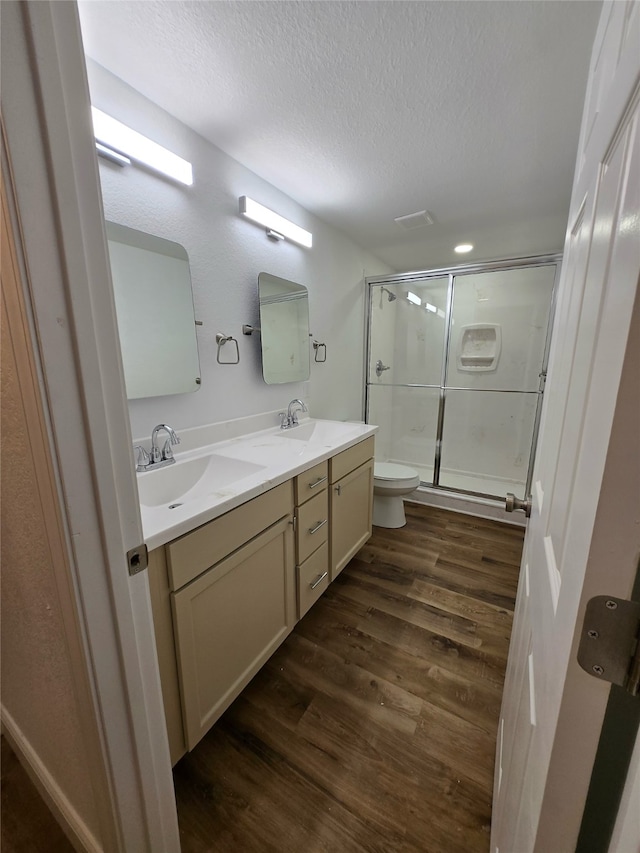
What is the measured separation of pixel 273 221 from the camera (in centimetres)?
176

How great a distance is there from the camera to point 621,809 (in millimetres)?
297

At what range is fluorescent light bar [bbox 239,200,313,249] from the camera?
5.29 ft

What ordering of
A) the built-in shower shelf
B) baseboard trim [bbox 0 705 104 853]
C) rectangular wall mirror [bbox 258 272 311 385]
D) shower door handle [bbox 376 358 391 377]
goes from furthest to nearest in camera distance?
shower door handle [bbox 376 358 391 377]
the built-in shower shelf
rectangular wall mirror [bbox 258 272 311 385]
baseboard trim [bbox 0 705 104 853]

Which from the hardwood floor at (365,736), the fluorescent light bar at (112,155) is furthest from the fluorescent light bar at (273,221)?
the hardwood floor at (365,736)

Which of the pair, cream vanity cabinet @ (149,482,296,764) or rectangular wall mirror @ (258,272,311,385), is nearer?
cream vanity cabinet @ (149,482,296,764)

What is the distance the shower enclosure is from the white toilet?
72 cm

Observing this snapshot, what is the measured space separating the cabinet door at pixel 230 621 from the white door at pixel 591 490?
808 millimetres

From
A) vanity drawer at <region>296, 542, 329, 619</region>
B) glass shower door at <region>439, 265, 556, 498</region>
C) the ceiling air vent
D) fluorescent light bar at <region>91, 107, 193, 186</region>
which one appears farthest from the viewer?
glass shower door at <region>439, 265, 556, 498</region>

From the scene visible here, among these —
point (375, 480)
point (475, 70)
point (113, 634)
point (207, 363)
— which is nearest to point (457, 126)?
point (475, 70)

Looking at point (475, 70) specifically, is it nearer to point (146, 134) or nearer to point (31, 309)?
point (146, 134)

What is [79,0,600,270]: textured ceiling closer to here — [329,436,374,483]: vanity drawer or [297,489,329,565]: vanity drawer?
[329,436,374,483]: vanity drawer

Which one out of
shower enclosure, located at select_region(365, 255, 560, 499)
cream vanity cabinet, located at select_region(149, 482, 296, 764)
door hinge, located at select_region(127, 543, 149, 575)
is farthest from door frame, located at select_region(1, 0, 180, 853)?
shower enclosure, located at select_region(365, 255, 560, 499)

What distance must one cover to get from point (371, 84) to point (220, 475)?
5.31 feet

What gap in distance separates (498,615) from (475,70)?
230cm
